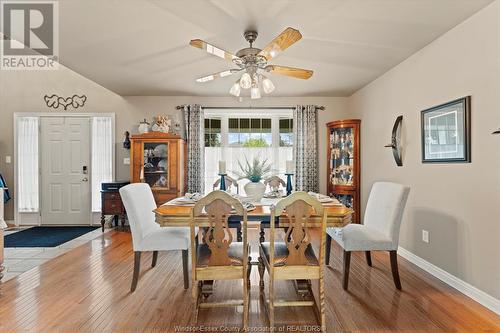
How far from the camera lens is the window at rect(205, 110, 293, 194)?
529cm

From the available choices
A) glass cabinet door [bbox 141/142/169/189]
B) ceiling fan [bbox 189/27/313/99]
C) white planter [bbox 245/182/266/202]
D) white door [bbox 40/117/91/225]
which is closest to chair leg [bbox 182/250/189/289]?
white planter [bbox 245/182/266/202]

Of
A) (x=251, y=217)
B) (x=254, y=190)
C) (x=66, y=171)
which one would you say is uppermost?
(x=66, y=171)

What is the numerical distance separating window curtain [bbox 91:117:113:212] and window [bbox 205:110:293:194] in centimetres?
175

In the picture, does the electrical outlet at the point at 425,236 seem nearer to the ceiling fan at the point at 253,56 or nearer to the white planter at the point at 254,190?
the white planter at the point at 254,190

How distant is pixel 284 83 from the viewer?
4.43m

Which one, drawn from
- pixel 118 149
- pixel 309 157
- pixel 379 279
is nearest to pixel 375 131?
pixel 309 157

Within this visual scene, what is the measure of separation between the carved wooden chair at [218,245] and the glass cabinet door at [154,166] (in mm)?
2927

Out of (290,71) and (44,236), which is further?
(44,236)

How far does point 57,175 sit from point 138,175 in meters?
1.73

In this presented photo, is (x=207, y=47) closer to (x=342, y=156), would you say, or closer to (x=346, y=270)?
(x=346, y=270)

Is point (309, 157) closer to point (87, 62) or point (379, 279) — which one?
point (379, 279)

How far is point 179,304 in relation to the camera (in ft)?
7.64

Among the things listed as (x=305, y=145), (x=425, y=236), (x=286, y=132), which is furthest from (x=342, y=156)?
→ (x=425, y=236)

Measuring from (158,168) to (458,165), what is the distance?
4.10m
